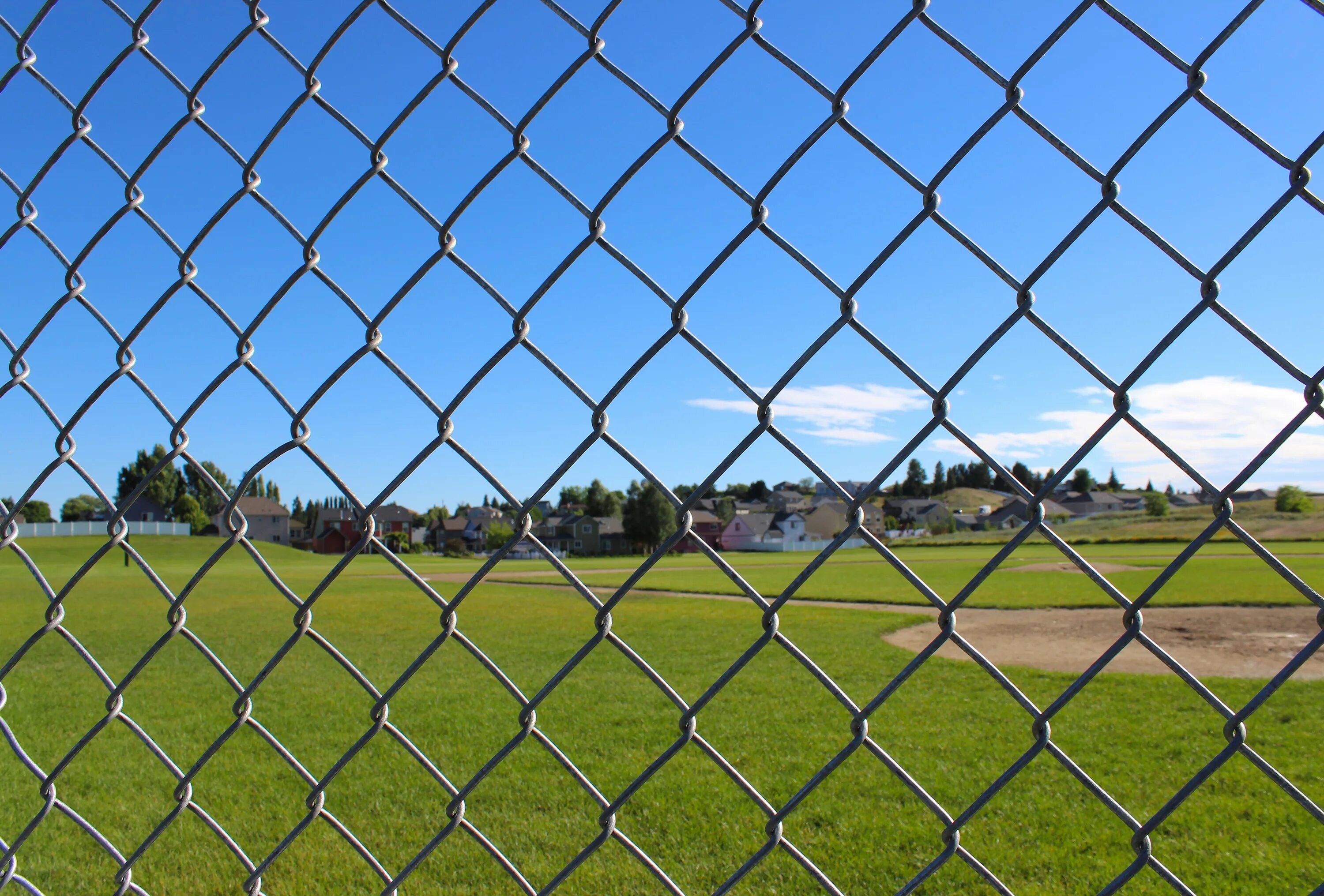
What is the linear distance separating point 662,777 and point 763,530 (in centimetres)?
5814

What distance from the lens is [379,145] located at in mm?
1144

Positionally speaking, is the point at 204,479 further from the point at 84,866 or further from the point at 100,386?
the point at 84,866

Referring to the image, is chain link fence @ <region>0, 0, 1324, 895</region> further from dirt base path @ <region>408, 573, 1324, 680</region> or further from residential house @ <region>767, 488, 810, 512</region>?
residential house @ <region>767, 488, 810, 512</region>

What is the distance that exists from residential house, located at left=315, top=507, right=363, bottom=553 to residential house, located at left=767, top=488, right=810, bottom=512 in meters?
30.4

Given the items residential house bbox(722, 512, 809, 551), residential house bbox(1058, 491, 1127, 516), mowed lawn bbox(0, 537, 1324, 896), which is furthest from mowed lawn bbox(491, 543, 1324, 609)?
residential house bbox(722, 512, 809, 551)

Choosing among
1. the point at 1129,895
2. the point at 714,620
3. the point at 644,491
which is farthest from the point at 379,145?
the point at 644,491

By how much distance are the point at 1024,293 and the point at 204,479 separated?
1.21 metres

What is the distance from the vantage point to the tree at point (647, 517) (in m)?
29.0

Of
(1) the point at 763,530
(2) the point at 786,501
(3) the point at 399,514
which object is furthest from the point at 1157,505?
(3) the point at 399,514

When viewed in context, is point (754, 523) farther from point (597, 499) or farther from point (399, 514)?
point (597, 499)

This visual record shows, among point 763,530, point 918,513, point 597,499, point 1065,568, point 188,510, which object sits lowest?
point 188,510

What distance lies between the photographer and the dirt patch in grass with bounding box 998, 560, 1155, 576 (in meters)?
23.9

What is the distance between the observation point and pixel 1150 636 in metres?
11.1

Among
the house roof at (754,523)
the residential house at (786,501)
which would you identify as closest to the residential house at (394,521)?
the house roof at (754,523)
